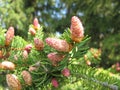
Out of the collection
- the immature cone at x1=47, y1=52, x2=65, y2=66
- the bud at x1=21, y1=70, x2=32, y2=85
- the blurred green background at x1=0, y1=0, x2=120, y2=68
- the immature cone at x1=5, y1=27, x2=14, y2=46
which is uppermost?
the blurred green background at x1=0, y1=0, x2=120, y2=68

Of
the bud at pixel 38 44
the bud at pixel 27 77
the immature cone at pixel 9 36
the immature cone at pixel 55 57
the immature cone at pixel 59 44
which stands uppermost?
the immature cone at pixel 9 36

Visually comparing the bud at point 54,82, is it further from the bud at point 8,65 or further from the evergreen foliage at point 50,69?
the bud at point 8,65

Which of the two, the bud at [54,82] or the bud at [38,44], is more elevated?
the bud at [38,44]

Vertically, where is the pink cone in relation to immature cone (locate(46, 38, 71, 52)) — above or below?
below

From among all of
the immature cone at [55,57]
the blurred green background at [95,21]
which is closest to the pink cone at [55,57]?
the immature cone at [55,57]

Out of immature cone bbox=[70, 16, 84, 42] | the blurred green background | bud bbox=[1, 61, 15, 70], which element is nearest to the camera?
immature cone bbox=[70, 16, 84, 42]

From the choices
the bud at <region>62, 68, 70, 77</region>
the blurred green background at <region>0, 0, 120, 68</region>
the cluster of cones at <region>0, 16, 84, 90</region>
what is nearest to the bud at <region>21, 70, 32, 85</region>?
the cluster of cones at <region>0, 16, 84, 90</region>

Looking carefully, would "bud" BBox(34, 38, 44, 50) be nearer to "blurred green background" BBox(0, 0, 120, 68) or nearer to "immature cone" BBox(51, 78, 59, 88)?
"immature cone" BBox(51, 78, 59, 88)
